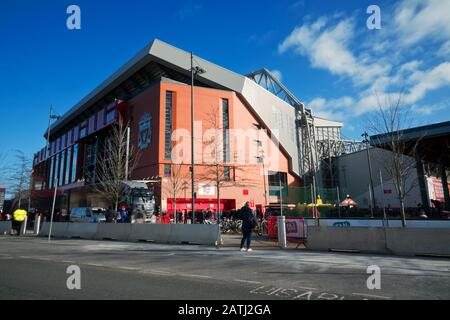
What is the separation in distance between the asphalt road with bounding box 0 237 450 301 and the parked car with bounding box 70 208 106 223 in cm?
1608

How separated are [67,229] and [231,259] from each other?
1567cm

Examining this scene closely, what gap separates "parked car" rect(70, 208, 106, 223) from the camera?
25.5m

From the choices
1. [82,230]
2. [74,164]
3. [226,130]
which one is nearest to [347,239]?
[82,230]

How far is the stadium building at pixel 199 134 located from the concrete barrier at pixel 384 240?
803 inches

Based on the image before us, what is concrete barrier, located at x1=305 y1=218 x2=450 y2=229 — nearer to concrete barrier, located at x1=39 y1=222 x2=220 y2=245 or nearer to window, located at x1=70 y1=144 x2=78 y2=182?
concrete barrier, located at x1=39 y1=222 x2=220 y2=245

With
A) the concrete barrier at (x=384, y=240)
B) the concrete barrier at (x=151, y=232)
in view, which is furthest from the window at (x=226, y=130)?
the concrete barrier at (x=384, y=240)

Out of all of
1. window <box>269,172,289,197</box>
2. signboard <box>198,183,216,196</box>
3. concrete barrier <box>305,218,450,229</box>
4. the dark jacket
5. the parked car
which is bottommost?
concrete barrier <box>305,218,450,229</box>

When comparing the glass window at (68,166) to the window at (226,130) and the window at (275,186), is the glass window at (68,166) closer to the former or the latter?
the window at (226,130)

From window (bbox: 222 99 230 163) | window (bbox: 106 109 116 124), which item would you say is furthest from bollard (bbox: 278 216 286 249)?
window (bbox: 106 109 116 124)

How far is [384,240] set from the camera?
11.8 meters

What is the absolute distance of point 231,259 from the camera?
1010cm

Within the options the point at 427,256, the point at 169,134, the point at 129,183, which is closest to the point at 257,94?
the point at 169,134

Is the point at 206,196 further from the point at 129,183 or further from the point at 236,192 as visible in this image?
the point at 129,183

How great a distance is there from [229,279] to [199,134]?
112 ft
